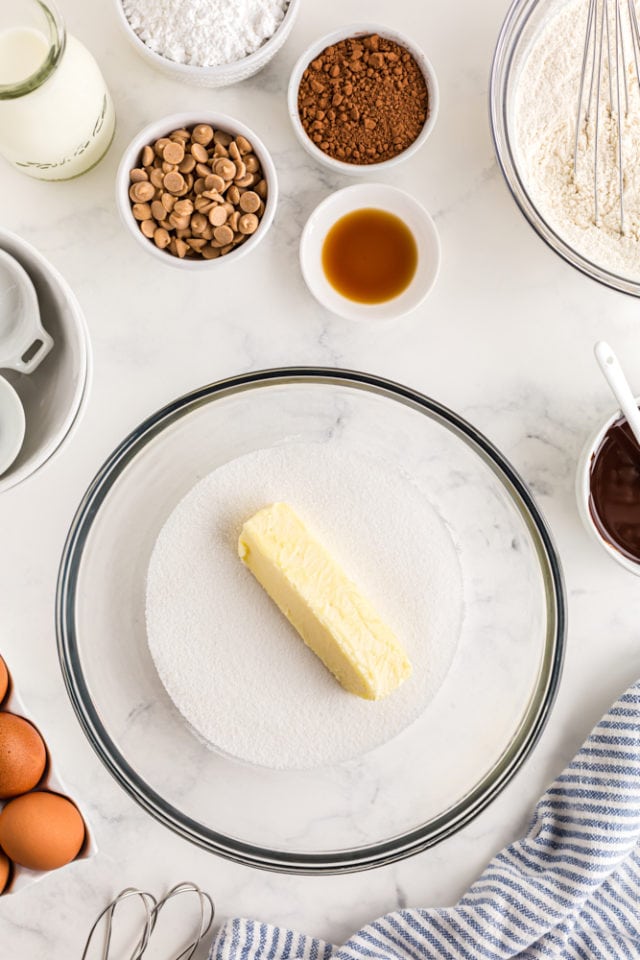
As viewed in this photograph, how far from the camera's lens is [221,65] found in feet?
→ 2.77

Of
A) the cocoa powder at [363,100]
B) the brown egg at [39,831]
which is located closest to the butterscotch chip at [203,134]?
the cocoa powder at [363,100]

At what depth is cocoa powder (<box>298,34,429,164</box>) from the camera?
0.88 m

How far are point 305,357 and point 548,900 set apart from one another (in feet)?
2.25

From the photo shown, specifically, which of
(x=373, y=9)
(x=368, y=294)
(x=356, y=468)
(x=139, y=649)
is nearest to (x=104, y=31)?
(x=373, y=9)

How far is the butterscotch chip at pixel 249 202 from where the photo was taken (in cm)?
85

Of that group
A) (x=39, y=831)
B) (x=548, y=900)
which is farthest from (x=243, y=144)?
(x=548, y=900)

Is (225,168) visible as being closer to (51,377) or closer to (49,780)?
(51,377)

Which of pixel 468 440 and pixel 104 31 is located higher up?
pixel 104 31

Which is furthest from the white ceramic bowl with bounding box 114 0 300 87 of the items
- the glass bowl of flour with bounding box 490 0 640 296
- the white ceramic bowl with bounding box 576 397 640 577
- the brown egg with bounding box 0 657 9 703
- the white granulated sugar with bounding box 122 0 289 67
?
the brown egg with bounding box 0 657 9 703

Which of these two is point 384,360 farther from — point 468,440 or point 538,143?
point 538,143

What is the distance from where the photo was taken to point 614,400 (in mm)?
958

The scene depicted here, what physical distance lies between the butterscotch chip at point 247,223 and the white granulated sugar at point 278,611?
0.78ft

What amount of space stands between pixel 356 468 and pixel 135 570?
28cm

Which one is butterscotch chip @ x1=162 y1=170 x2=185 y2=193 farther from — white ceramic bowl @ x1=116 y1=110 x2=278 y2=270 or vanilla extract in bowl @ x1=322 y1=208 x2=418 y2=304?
vanilla extract in bowl @ x1=322 y1=208 x2=418 y2=304
